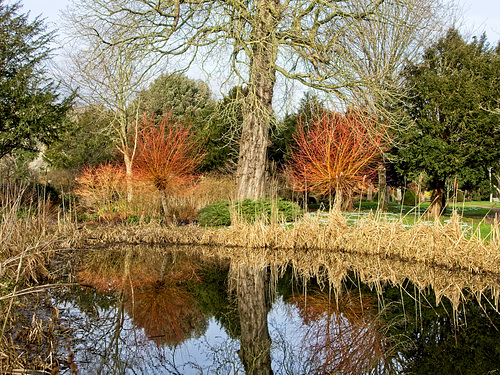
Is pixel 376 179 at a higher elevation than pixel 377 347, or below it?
higher

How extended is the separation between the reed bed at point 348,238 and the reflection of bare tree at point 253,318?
1528 millimetres

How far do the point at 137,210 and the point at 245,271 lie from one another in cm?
562

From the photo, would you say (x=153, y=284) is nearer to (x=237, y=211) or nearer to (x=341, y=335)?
(x=341, y=335)

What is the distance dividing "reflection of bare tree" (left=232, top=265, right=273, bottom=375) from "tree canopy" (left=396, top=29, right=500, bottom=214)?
296 inches

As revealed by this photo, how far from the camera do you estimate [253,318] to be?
4.44m

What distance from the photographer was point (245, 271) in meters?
6.49

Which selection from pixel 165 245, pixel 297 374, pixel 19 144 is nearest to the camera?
pixel 297 374

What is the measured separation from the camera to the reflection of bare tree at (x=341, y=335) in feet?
10.6

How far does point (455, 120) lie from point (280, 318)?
10242 millimetres

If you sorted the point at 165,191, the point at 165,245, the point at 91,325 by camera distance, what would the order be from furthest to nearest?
1. the point at 165,191
2. the point at 165,245
3. the point at 91,325

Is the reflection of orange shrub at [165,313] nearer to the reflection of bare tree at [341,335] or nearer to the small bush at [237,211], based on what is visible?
the reflection of bare tree at [341,335]

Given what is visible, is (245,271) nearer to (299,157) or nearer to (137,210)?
(137,210)

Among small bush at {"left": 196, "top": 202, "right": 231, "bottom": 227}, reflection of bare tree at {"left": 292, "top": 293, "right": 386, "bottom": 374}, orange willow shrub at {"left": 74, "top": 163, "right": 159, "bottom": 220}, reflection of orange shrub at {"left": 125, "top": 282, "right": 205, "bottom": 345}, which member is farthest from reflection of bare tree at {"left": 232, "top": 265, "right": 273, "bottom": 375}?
orange willow shrub at {"left": 74, "top": 163, "right": 159, "bottom": 220}

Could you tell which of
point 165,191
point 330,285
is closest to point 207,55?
point 165,191
